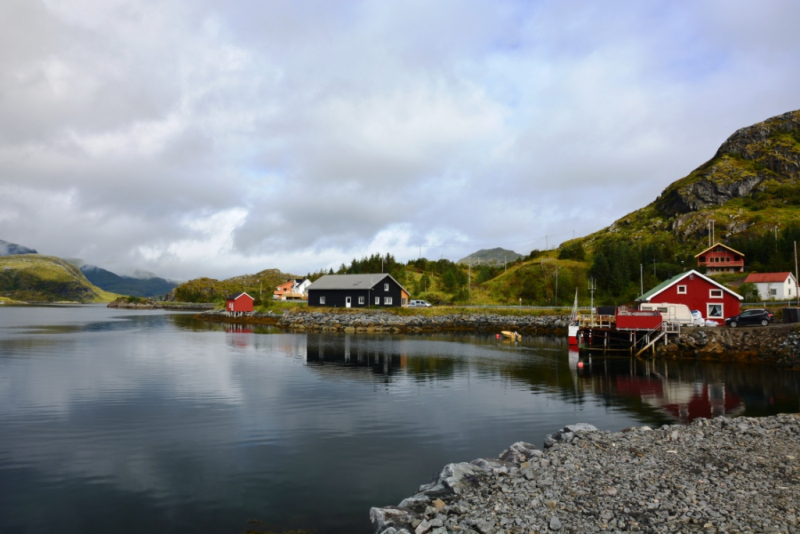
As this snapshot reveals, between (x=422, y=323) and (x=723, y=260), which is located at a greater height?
(x=723, y=260)

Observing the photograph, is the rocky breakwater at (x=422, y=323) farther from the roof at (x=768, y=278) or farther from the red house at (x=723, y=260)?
the red house at (x=723, y=260)

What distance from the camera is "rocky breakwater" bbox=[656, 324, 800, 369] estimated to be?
34.7m

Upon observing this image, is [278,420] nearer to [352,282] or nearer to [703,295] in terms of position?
[703,295]

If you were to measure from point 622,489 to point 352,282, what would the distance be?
7443 centimetres

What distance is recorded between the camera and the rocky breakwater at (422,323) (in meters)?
65.9

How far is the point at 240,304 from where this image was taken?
95.2m

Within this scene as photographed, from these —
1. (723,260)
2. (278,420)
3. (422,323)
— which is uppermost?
(723,260)

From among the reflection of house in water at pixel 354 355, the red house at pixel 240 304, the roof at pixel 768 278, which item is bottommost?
the reflection of house in water at pixel 354 355

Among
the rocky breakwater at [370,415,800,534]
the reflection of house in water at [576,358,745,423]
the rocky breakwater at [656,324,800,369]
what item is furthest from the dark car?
the rocky breakwater at [370,415,800,534]

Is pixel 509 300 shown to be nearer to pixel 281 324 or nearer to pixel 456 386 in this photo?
pixel 281 324

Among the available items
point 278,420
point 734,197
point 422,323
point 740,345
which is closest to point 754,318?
point 740,345

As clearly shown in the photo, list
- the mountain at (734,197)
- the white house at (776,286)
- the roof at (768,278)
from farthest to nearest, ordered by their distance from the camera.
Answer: the mountain at (734,197) < the roof at (768,278) < the white house at (776,286)

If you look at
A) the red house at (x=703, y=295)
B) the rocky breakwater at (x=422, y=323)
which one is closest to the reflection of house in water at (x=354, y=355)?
the rocky breakwater at (x=422, y=323)

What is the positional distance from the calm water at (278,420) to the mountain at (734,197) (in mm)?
104735
